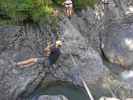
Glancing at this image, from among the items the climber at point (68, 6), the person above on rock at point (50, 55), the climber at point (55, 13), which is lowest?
the person above on rock at point (50, 55)

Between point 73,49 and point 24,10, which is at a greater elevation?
point 24,10

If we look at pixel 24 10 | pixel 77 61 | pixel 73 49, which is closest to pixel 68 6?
pixel 73 49

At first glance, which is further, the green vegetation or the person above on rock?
the green vegetation

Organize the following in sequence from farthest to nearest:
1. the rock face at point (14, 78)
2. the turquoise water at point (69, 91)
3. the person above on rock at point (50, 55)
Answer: the turquoise water at point (69, 91) < the rock face at point (14, 78) < the person above on rock at point (50, 55)

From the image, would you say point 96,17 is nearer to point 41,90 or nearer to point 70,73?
point 70,73

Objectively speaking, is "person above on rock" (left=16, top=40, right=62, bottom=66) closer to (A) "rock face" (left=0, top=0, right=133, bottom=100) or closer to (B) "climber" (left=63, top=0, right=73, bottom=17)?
(A) "rock face" (left=0, top=0, right=133, bottom=100)

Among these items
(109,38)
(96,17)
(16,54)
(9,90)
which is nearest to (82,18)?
(96,17)

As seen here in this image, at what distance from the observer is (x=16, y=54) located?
913 centimetres

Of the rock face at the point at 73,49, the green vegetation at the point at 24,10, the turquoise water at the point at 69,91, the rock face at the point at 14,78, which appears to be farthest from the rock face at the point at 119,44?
the rock face at the point at 14,78

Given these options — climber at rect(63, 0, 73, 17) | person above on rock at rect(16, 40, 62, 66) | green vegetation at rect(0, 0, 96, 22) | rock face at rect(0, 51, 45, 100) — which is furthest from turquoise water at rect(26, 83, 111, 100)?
climber at rect(63, 0, 73, 17)

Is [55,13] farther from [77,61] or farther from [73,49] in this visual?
[77,61]

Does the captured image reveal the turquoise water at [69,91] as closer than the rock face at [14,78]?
No

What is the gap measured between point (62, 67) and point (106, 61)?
A: 2.61 meters

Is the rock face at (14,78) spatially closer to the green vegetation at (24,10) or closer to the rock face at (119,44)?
the green vegetation at (24,10)
